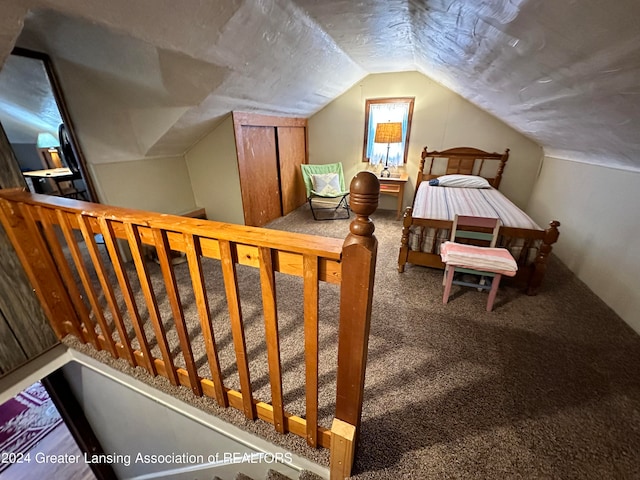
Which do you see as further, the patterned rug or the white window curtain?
the white window curtain

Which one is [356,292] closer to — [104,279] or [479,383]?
[479,383]

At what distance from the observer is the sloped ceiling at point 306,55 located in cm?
110

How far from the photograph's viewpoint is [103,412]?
1859 millimetres

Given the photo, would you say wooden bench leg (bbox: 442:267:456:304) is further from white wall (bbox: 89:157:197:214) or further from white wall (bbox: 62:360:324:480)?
white wall (bbox: 89:157:197:214)

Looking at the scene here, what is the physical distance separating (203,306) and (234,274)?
0.82 feet

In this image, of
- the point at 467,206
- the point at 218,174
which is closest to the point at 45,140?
the point at 218,174

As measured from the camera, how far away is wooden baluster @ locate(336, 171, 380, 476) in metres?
0.63

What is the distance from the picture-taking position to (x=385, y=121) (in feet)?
13.2

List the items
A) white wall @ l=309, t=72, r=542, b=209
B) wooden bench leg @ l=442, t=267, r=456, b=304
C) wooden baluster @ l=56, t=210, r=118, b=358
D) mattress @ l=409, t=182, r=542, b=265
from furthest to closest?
white wall @ l=309, t=72, r=542, b=209 < mattress @ l=409, t=182, r=542, b=265 < wooden bench leg @ l=442, t=267, r=456, b=304 < wooden baluster @ l=56, t=210, r=118, b=358

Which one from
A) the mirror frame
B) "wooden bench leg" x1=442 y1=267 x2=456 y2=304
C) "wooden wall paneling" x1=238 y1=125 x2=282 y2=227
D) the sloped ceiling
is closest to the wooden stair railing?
the sloped ceiling

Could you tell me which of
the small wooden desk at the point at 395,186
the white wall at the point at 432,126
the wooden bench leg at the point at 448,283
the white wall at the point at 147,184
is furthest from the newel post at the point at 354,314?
the white wall at the point at 432,126

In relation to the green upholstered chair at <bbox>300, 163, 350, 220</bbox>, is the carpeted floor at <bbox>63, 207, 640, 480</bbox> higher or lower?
lower

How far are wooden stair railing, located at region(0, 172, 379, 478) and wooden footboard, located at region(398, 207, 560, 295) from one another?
Answer: 1618mm

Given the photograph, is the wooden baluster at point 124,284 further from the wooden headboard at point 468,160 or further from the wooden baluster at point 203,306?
the wooden headboard at point 468,160
